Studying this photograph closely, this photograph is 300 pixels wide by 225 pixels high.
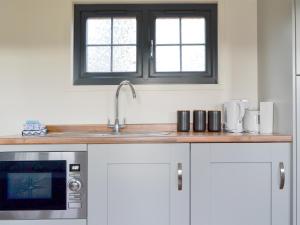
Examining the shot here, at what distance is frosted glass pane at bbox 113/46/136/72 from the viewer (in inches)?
90.4

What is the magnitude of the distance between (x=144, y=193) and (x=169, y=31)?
130 cm

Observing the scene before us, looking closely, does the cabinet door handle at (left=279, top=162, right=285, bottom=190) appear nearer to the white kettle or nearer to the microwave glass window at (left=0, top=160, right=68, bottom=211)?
the white kettle

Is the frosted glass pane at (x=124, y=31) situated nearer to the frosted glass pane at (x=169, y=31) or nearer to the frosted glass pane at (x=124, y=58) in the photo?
the frosted glass pane at (x=124, y=58)

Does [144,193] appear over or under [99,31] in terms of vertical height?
under

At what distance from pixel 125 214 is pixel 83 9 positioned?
156 centimetres

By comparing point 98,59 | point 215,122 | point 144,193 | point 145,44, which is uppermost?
point 145,44

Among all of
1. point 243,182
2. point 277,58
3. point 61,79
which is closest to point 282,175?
point 243,182

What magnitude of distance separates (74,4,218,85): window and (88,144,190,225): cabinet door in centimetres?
81

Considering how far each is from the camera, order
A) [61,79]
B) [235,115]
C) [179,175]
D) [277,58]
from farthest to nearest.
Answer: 1. [61,79]
2. [235,115]
3. [277,58]
4. [179,175]

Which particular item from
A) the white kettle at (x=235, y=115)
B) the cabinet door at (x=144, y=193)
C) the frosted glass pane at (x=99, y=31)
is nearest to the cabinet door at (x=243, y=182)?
the cabinet door at (x=144, y=193)

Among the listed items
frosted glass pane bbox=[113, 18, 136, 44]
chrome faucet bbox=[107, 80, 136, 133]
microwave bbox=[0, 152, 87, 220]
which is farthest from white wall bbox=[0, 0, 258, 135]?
microwave bbox=[0, 152, 87, 220]

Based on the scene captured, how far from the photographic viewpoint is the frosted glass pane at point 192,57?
2.30m

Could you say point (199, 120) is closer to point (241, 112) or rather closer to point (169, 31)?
Answer: point (241, 112)

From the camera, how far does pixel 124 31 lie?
90.6 inches
